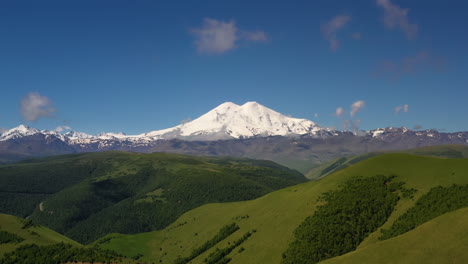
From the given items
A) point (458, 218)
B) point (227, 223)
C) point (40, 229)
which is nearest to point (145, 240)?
point (227, 223)

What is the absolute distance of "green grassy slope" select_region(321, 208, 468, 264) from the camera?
212 ft

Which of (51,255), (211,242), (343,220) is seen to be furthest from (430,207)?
(51,255)

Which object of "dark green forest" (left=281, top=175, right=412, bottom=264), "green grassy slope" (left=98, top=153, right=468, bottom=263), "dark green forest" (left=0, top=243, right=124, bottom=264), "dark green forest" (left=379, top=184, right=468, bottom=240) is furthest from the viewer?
"green grassy slope" (left=98, top=153, right=468, bottom=263)

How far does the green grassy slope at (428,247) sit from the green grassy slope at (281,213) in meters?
26.2

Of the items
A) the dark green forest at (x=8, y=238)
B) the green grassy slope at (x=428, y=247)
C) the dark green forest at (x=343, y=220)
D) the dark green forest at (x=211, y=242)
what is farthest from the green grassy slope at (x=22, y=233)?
the green grassy slope at (x=428, y=247)

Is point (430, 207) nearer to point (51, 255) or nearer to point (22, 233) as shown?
point (51, 255)

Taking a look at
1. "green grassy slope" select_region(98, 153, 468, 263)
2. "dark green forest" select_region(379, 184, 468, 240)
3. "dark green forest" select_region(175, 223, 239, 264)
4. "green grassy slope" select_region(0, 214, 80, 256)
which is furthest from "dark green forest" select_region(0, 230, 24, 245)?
"dark green forest" select_region(379, 184, 468, 240)

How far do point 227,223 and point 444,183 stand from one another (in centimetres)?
8691

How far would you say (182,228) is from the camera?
7835 inches

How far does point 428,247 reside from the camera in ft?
221

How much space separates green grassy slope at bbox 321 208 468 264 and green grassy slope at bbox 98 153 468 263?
26192 mm

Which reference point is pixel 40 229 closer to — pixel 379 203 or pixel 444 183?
pixel 379 203

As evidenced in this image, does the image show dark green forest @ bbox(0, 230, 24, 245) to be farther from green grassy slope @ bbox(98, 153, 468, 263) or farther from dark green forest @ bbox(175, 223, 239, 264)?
dark green forest @ bbox(175, 223, 239, 264)

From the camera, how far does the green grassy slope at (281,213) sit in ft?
374
